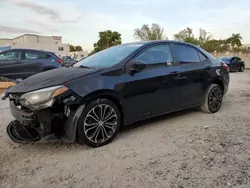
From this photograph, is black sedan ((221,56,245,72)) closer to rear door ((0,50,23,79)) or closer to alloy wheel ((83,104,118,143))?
rear door ((0,50,23,79))

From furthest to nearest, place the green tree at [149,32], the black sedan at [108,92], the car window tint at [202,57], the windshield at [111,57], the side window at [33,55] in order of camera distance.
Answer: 1. the green tree at [149,32]
2. the side window at [33,55]
3. the car window tint at [202,57]
4. the windshield at [111,57]
5. the black sedan at [108,92]

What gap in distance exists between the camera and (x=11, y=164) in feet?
9.32

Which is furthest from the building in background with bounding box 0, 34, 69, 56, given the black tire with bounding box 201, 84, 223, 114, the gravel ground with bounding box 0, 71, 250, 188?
the gravel ground with bounding box 0, 71, 250, 188

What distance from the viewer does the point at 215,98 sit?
4.91 meters

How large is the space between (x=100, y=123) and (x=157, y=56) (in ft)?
5.07

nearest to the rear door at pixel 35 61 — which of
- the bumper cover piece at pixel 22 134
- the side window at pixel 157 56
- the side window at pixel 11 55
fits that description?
the side window at pixel 11 55

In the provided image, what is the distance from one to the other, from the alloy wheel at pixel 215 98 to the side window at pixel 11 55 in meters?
6.88

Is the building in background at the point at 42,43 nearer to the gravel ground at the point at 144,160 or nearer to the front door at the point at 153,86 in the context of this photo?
the front door at the point at 153,86

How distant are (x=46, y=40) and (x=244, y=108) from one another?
64108 millimetres

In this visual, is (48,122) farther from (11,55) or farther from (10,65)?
(11,55)

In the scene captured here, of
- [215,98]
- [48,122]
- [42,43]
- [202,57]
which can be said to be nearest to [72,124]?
[48,122]

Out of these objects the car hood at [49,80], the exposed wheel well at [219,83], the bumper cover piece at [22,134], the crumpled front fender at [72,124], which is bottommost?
the bumper cover piece at [22,134]

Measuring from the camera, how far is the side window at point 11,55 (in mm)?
8445

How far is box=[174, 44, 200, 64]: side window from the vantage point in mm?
4273
